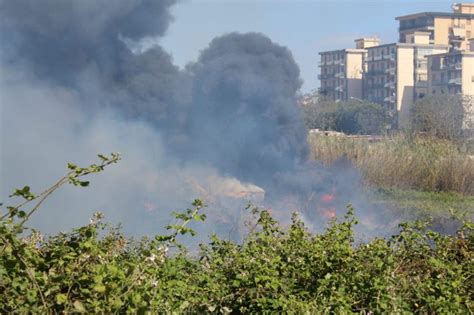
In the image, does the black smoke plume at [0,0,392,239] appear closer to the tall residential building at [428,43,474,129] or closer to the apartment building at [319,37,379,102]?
the tall residential building at [428,43,474,129]

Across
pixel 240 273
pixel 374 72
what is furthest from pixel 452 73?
pixel 240 273

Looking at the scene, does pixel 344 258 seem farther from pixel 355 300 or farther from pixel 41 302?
pixel 41 302

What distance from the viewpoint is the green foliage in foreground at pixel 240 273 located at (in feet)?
16.2

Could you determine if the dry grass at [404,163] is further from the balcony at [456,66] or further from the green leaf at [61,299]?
the balcony at [456,66]

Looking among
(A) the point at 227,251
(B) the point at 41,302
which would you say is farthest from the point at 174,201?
(B) the point at 41,302

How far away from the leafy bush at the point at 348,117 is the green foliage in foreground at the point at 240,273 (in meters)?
38.6

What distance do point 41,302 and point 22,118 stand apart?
15.0 m

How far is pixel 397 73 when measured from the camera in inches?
3258

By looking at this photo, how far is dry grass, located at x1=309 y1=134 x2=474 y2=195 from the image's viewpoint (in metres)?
24.9

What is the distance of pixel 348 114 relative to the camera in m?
53.3

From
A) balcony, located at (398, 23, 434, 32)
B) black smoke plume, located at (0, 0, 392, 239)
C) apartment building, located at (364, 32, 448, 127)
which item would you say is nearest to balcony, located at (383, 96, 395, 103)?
apartment building, located at (364, 32, 448, 127)

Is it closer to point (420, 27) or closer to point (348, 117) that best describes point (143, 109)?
point (348, 117)

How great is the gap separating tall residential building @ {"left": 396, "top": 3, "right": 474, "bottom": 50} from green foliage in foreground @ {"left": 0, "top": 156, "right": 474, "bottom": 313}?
304 ft

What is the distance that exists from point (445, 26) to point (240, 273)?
9669 cm
